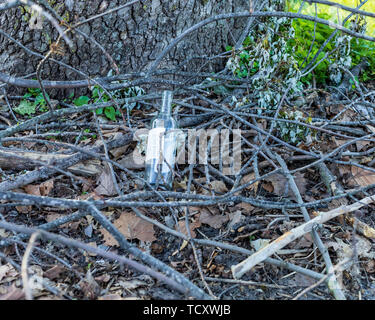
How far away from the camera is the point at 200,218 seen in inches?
→ 93.9

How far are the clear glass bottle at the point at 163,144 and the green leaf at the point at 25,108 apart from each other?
3.17 ft

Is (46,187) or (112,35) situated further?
(112,35)

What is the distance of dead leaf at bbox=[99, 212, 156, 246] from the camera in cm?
226

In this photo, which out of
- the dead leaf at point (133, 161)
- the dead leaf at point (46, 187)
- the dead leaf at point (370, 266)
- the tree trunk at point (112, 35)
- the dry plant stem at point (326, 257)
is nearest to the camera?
the dry plant stem at point (326, 257)

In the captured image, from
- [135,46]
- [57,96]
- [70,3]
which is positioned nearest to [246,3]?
[135,46]

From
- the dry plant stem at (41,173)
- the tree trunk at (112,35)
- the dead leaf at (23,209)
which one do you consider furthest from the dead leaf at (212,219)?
the tree trunk at (112,35)

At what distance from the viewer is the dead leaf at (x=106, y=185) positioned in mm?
2506

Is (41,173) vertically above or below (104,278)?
above

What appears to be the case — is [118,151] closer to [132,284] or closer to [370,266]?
[132,284]

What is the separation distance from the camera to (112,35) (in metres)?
3.01

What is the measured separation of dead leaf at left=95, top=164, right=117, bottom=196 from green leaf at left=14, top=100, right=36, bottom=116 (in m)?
0.86

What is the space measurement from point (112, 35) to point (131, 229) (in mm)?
1542

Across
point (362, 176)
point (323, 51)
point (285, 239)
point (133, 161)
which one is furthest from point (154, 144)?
point (323, 51)

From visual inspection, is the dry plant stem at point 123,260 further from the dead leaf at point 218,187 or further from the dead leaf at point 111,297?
the dead leaf at point 218,187
